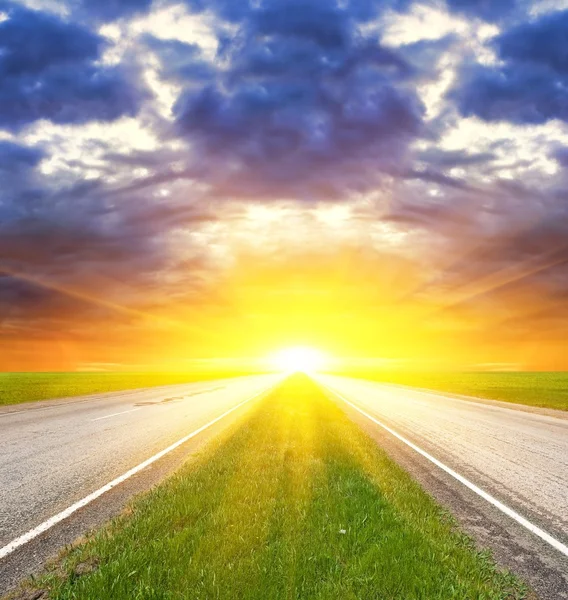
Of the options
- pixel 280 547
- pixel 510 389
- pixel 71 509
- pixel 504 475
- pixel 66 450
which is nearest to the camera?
pixel 280 547

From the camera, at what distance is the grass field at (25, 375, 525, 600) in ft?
13.0

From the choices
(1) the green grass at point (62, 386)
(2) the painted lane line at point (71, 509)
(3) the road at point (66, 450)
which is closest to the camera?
(2) the painted lane line at point (71, 509)

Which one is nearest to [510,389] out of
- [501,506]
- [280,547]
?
[501,506]

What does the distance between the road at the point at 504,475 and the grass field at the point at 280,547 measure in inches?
18.1

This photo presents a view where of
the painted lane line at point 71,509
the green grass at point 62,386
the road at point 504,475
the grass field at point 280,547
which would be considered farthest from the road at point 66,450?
the green grass at point 62,386

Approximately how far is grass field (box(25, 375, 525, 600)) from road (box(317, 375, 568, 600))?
459 mm

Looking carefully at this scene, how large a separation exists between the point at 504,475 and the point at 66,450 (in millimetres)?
9299

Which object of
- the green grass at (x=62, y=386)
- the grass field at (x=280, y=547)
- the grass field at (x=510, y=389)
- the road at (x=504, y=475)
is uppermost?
the grass field at (x=280, y=547)

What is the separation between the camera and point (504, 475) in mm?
8586

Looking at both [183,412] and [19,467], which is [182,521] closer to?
[19,467]

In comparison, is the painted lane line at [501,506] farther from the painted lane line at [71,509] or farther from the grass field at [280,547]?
the painted lane line at [71,509]

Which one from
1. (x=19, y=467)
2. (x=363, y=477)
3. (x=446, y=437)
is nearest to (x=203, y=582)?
(x=363, y=477)

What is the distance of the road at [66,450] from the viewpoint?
630cm

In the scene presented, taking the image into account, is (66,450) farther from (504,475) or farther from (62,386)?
(62,386)
